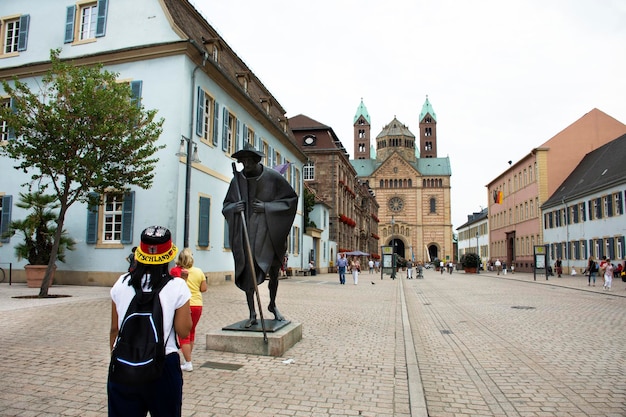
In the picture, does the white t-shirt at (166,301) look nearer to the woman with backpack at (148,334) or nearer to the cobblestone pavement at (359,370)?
the woman with backpack at (148,334)

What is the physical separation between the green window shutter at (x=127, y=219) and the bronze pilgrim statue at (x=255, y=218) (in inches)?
465

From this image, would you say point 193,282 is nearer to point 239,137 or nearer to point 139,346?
point 139,346

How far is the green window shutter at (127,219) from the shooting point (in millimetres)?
17844

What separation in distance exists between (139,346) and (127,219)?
53.1 ft

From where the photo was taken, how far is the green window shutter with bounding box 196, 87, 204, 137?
19.4 meters

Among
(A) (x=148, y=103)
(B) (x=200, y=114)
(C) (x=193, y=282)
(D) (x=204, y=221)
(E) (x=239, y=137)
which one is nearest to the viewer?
(C) (x=193, y=282)

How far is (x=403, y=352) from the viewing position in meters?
7.46

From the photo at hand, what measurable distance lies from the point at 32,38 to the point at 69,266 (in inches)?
386

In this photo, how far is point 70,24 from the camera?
66.2ft

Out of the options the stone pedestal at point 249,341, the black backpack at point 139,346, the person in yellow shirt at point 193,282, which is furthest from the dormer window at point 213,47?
the black backpack at point 139,346

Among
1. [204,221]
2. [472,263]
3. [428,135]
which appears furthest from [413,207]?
[204,221]

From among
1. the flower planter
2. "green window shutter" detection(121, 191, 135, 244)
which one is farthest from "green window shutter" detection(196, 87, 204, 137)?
the flower planter

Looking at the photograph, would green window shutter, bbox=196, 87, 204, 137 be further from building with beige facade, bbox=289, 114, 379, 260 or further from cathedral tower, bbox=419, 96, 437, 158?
cathedral tower, bbox=419, 96, 437, 158

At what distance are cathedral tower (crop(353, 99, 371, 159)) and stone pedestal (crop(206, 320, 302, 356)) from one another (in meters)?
122
